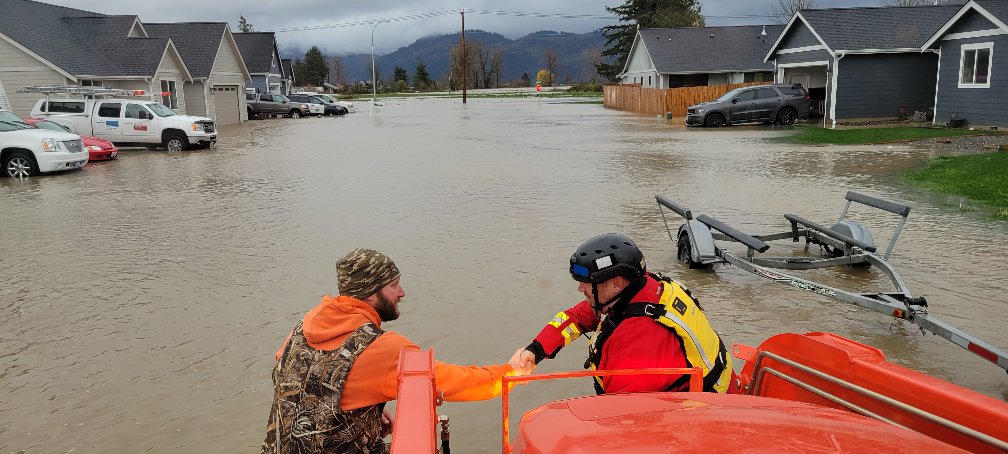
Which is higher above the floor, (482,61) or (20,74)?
(482,61)

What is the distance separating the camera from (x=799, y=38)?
3447 centimetres

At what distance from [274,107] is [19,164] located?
31496 mm

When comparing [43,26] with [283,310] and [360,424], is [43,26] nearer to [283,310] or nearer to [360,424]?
[283,310]

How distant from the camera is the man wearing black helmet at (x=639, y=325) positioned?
328cm

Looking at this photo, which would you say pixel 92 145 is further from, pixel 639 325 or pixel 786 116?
pixel 786 116

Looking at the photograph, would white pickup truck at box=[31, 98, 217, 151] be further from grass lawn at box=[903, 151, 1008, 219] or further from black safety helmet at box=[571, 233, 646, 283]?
black safety helmet at box=[571, 233, 646, 283]

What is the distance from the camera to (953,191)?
14008mm

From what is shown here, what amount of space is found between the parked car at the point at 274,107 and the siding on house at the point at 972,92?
36.0 meters

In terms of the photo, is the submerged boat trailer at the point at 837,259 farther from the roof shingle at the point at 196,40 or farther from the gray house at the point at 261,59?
the gray house at the point at 261,59

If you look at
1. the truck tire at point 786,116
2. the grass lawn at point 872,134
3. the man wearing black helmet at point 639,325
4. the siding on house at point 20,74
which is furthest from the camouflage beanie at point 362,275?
the siding on house at point 20,74

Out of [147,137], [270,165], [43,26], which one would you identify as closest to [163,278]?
[270,165]

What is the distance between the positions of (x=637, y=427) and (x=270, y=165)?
1946 cm


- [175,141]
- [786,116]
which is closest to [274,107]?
[175,141]

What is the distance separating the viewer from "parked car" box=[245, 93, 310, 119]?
49062mm
